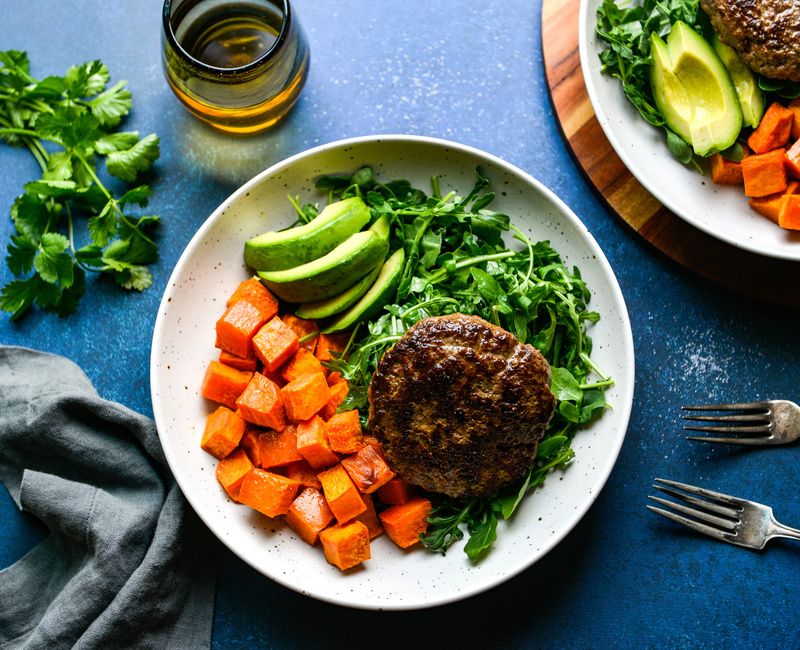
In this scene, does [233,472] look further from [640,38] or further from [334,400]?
[640,38]

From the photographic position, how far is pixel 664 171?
266cm

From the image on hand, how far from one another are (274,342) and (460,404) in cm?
62

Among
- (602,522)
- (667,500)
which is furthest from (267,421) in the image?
(667,500)

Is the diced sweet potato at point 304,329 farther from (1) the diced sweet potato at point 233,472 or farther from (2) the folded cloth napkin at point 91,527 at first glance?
(2) the folded cloth napkin at point 91,527

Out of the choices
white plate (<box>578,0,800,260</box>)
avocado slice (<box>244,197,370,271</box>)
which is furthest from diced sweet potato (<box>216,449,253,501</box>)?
white plate (<box>578,0,800,260</box>)

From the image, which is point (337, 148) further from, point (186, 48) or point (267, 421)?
point (267, 421)

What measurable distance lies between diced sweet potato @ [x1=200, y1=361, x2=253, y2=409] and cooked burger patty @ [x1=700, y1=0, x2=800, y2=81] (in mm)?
1931

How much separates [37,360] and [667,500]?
2266 millimetres

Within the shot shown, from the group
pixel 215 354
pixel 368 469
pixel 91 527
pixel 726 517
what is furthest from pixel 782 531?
pixel 91 527

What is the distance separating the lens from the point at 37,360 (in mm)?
2773

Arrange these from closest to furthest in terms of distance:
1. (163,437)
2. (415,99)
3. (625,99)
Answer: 1. (163,437)
2. (625,99)
3. (415,99)

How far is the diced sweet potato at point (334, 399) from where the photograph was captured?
8.28ft

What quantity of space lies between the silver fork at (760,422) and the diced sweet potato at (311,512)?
125 cm

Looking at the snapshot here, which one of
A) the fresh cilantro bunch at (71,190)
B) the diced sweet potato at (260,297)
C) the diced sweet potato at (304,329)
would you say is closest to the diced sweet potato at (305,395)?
the diced sweet potato at (304,329)
